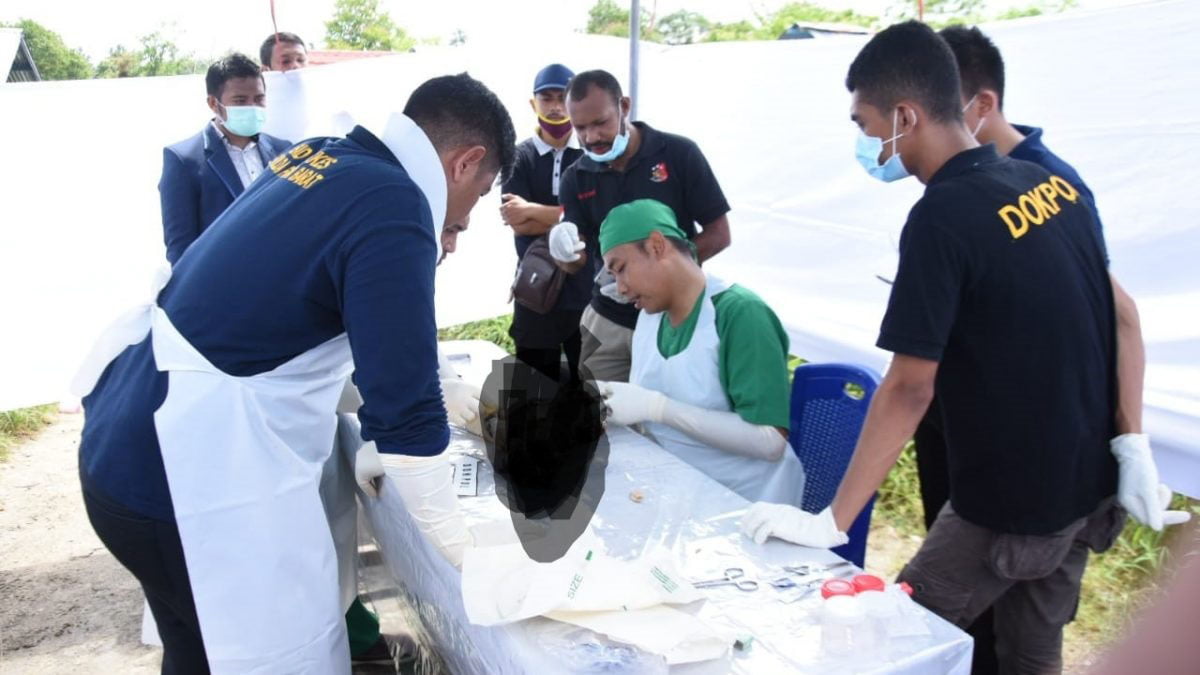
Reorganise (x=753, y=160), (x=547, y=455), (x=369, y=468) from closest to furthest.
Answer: (x=547, y=455)
(x=369, y=468)
(x=753, y=160)

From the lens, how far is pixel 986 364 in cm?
148

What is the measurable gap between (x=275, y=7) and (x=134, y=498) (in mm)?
3593

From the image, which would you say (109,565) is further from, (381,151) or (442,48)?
(442,48)

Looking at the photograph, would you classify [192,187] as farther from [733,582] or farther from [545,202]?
[733,582]

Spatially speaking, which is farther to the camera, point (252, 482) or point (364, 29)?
point (364, 29)

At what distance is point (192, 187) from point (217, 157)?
0.14 meters

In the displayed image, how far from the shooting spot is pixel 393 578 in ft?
7.39

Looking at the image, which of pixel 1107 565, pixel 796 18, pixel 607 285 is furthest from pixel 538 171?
pixel 796 18

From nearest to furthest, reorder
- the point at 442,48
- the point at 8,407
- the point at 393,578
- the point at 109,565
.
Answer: the point at 393,578 → the point at 109,565 → the point at 8,407 → the point at 442,48

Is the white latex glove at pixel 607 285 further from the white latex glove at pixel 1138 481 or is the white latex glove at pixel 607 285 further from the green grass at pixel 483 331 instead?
the green grass at pixel 483 331

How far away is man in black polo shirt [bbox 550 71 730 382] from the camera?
2898 mm

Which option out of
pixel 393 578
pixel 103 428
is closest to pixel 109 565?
pixel 393 578

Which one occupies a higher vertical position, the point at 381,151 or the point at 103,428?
the point at 381,151

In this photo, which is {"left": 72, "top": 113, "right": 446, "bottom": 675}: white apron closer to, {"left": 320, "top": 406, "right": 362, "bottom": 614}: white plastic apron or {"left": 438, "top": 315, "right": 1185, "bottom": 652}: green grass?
{"left": 320, "top": 406, "right": 362, "bottom": 614}: white plastic apron
